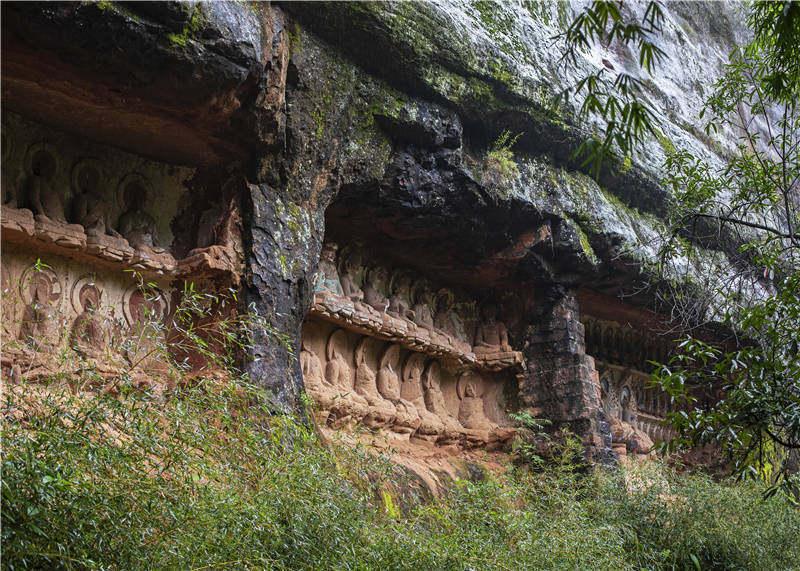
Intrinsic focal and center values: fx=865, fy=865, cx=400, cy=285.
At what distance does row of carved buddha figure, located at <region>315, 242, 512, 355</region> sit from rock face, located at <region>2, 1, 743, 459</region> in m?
0.03

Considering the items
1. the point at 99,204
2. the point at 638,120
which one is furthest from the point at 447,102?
the point at 638,120

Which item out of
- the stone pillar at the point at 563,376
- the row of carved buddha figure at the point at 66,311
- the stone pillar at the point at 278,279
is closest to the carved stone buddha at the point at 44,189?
the row of carved buddha figure at the point at 66,311

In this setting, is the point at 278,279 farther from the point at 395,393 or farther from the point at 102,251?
the point at 395,393

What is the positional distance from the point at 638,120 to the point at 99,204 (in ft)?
14.8

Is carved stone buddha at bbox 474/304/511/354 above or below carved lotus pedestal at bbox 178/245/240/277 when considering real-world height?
above

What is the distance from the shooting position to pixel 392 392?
8.97 m

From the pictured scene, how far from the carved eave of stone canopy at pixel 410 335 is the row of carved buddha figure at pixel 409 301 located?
0.04 m

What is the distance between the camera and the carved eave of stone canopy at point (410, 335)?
8.06 metres

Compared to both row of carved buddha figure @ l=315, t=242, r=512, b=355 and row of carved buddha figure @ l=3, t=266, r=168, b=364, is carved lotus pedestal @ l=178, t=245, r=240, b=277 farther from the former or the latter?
row of carved buddha figure @ l=315, t=242, r=512, b=355

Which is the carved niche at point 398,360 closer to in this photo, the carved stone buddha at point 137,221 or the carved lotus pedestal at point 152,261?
the carved lotus pedestal at point 152,261

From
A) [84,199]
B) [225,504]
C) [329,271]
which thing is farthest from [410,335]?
[225,504]

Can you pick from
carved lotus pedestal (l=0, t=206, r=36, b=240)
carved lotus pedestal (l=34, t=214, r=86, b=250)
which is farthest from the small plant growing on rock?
carved lotus pedestal (l=0, t=206, r=36, b=240)

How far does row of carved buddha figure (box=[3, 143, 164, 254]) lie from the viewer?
237 inches

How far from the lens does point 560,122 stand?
28.6 ft
